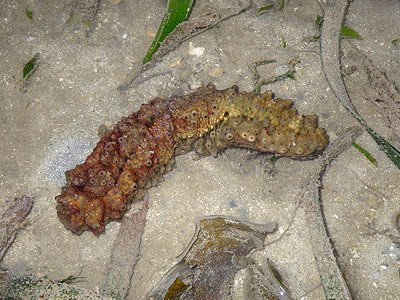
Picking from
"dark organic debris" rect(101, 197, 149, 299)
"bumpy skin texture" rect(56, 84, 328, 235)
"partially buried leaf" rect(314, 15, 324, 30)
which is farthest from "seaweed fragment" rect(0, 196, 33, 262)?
"partially buried leaf" rect(314, 15, 324, 30)

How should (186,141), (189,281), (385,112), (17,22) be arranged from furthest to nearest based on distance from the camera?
1. (17,22)
2. (385,112)
3. (186,141)
4. (189,281)

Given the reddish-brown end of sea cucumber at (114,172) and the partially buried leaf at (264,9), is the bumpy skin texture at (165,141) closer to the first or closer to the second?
the reddish-brown end of sea cucumber at (114,172)

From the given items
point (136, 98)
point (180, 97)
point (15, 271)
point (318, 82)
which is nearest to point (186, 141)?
point (180, 97)

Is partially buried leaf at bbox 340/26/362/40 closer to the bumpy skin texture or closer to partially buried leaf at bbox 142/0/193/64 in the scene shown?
the bumpy skin texture

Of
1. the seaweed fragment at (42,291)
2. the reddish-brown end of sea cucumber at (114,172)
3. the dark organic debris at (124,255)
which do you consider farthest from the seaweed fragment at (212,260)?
the reddish-brown end of sea cucumber at (114,172)

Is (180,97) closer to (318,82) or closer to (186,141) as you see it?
(186,141)

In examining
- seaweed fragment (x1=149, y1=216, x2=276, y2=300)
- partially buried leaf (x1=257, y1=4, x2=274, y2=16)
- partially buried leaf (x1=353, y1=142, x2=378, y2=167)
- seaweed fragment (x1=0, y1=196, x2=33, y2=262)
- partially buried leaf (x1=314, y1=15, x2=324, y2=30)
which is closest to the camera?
seaweed fragment (x1=149, y1=216, x2=276, y2=300)
